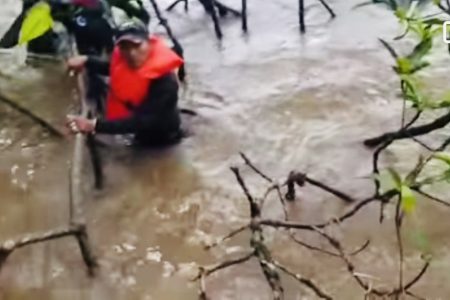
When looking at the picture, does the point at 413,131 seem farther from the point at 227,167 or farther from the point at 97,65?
the point at 97,65

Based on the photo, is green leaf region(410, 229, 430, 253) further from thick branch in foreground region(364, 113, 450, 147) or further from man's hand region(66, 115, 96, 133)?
man's hand region(66, 115, 96, 133)

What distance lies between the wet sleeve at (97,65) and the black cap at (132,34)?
0.25m

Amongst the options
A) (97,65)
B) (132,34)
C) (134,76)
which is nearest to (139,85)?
(134,76)

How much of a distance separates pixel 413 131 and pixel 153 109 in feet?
4.65

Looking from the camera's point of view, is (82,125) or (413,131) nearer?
(82,125)

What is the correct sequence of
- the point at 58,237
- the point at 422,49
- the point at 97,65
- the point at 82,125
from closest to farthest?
the point at 422,49 → the point at 58,237 → the point at 82,125 → the point at 97,65

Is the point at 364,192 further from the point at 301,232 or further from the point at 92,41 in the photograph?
the point at 92,41

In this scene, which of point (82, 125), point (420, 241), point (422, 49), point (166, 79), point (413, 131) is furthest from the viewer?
point (166, 79)

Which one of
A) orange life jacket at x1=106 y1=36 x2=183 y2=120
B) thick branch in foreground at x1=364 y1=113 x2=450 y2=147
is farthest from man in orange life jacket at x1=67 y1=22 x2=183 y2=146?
thick branch in foreground at x1=364 y1=113 x2=450 y2=147

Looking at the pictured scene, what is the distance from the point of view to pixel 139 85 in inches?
232

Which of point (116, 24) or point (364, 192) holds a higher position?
point (116, 24)

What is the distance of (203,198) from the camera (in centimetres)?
570

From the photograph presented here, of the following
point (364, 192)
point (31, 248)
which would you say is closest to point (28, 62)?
point (31, 248)

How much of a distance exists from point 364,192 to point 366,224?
32 centimetres
